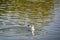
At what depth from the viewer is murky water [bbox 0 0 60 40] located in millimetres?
4129

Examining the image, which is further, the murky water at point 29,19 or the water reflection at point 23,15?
the water reflection at point 23,15

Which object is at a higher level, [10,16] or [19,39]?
[10,16]

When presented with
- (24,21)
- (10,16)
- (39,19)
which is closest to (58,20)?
(39,19)

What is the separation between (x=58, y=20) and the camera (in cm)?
482

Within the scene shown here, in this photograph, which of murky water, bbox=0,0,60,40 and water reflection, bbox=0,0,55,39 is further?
water reflection, bbox=0,0,55,39

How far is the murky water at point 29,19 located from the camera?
4.13 metres

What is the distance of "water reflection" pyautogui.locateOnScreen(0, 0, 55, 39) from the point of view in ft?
14.4

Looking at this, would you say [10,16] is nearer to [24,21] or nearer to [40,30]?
[24,21]

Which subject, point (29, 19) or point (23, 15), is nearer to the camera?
point (29, 19)

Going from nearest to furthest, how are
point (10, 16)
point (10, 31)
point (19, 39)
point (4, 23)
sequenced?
point (19, 39), point (10, 31), point (4, 23), point (10, 16)

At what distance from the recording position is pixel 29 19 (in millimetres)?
4836

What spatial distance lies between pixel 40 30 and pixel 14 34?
0.50m

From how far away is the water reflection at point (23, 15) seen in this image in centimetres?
440

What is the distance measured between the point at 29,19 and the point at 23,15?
31cm
